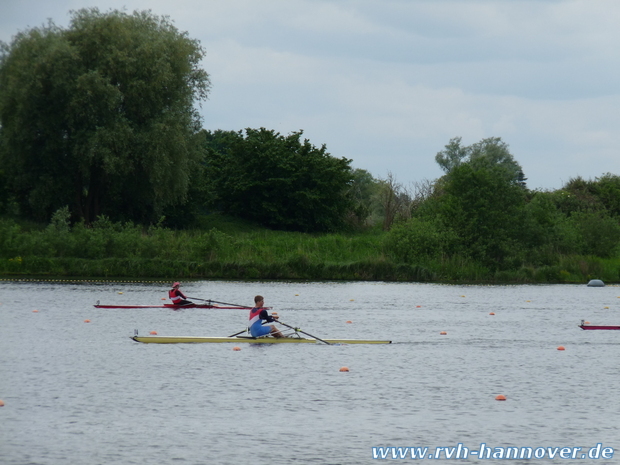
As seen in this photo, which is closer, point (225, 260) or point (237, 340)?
point (237, 340)

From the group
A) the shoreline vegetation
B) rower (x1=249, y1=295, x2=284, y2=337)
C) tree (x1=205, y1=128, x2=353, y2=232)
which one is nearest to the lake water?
rower (x1=249, y1=295, x2=284, y2=337)

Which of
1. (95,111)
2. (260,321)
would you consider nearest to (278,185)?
(95,111)

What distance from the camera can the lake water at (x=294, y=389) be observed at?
12.4 metres

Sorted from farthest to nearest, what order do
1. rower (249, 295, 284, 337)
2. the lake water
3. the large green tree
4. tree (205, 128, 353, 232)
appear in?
tree (205, 128, 353, 232) → the large green tree → rower (249, 295, 284, 337) → the lake water

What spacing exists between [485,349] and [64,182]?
38.1m

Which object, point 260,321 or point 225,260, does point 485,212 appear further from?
point 260,321

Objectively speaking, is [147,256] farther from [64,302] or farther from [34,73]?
[64,302]

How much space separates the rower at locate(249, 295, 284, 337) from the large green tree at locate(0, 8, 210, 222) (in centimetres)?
3046

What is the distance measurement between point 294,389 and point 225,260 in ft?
117

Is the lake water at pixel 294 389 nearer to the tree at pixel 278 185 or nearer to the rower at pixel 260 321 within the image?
the rower at pixel 260 321

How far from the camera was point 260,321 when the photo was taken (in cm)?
2256

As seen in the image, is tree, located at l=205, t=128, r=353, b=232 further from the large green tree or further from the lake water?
the lake water

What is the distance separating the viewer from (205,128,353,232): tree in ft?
213

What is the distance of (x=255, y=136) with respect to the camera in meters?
67.6
